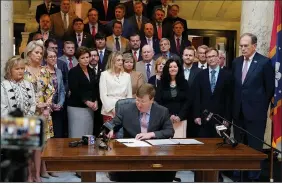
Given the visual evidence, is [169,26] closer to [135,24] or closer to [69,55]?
[135,24]

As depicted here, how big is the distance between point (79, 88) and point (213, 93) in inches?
65.5

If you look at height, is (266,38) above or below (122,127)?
above

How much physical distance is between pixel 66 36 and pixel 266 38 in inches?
112

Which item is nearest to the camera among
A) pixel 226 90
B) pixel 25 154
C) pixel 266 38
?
pixel 25 154

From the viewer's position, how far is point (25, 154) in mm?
1962

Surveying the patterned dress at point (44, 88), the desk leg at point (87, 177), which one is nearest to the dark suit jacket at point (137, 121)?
the desk leg at point (87, 177)

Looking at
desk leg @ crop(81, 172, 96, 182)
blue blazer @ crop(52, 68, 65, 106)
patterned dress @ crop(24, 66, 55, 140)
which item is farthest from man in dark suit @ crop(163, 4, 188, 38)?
desk leg @ crop(81, 172, 96, 182)

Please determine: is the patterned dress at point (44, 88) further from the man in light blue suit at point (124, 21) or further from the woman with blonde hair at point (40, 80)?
the man in light blue suit at point (124, 21)

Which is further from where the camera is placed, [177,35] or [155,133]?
[177,35]

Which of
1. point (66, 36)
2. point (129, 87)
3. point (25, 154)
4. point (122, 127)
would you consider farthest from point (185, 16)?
point (25, 154)

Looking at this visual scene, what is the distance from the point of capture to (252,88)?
5613 mm

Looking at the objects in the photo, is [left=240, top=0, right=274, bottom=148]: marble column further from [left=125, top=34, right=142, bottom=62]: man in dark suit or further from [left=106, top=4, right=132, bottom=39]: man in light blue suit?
[left=106, top=4, right=132, bottom=39]: man in light blue suit

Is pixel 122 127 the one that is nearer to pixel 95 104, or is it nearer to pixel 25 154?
pixel 95 104

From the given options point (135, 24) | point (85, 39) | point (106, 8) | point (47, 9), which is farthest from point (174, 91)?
point (47, 9)
